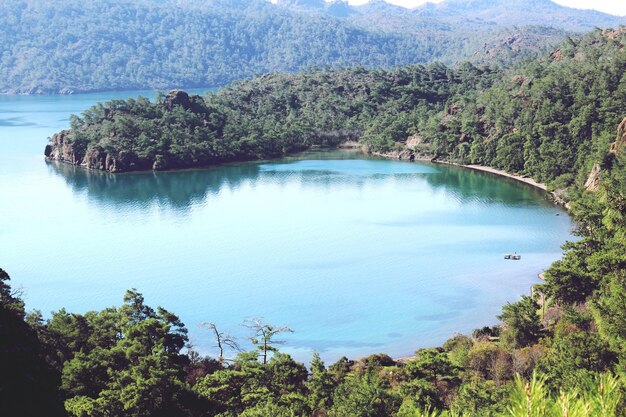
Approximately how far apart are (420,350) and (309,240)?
19.1m

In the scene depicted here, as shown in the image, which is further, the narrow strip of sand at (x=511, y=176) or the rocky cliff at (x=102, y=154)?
the rocky cliff at (x=102, y=154)

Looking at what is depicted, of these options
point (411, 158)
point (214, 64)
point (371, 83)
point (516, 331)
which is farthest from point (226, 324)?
point (214, 64)

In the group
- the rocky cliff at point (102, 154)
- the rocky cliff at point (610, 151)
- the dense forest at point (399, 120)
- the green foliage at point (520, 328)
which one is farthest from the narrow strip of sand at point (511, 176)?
the green foliage at point (520, 328)

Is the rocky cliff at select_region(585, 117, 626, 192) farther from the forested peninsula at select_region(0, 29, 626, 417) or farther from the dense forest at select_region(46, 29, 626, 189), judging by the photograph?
the dense forest at select_region(46, 29, 626, 189)

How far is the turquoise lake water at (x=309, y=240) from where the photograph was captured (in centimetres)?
2927

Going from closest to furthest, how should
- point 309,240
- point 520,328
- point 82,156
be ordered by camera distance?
point 520,328 < point 309,240 < point 82,156

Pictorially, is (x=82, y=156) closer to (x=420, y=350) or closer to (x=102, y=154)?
(x=102, y=154)

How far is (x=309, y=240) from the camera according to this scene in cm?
3991

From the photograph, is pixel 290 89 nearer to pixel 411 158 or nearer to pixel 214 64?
pixel 411 158

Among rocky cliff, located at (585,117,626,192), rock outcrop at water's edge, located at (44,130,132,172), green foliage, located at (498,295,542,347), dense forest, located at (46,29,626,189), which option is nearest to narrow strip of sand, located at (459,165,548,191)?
dense forest, located at (46,29,626,189)

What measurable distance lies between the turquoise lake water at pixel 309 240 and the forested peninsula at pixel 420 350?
2.27 metres

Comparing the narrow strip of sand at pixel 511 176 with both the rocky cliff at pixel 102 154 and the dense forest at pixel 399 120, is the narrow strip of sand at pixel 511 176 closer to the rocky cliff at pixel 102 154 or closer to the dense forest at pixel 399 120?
the dense forest at pixel 399 120

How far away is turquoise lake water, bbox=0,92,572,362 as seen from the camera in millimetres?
29266

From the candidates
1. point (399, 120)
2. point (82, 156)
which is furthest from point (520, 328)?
point (82, 156)
